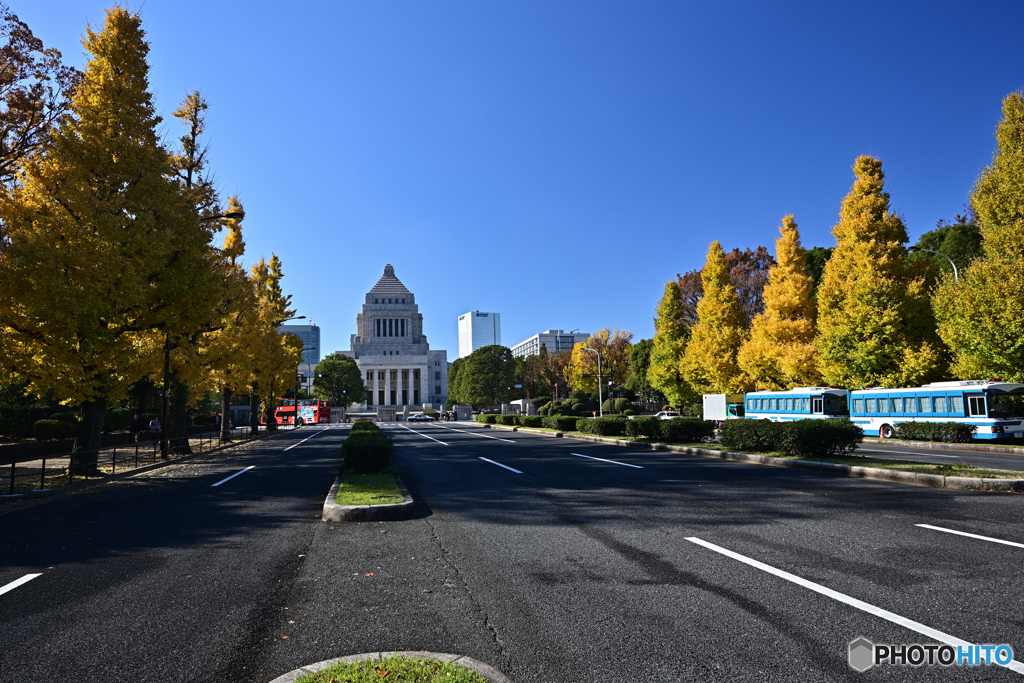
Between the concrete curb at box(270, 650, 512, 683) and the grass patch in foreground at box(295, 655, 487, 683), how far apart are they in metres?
0.07

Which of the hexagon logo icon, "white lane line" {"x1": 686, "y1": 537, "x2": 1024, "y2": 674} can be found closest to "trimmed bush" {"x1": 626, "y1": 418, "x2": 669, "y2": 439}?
"white lane line" {"x1": 686, "y1": 537, "x2": 1024, "y2": 674}

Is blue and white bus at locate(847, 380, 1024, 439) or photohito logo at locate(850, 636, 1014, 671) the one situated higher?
blue and white bus at locate(847, 380, 1024, 439)

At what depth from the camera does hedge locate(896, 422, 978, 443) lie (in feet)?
78.6

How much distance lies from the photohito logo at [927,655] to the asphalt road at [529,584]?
103 mm

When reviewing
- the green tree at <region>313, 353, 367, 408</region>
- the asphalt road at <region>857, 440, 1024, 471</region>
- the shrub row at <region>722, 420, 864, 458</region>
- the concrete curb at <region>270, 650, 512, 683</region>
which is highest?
the green tree at <region>313, 353, 367, 408</region>

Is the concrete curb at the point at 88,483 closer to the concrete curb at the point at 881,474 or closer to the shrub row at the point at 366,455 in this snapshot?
the shrub row at the point at 366,455

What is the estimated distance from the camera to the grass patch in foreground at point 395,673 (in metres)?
3.37

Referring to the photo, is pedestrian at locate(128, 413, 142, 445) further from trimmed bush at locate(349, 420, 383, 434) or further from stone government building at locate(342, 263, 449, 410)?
stone government building at locate(342, 263, 449, 410)

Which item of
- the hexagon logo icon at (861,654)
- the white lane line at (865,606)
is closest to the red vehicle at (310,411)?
the white lane line at (865,606)

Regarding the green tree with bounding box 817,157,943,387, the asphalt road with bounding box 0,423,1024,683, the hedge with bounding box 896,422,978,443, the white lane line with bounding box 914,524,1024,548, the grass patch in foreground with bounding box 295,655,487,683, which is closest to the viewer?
the grass patch in foreground with bounding box 295,655,487,683

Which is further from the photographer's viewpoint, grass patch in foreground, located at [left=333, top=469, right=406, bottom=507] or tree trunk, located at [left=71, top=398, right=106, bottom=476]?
tree trunk, located at [left=71, top=398, right=106, bottom=476]

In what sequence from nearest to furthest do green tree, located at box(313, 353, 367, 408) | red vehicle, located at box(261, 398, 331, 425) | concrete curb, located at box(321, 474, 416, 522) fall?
concrete curb, located at box(321, 474, 416, 522)
red vehicle, located at box(261, 398, 331, 425)
green tree, located at box(313, 353, 367, 408)

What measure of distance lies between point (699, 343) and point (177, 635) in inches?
1637

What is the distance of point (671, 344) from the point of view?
46219 millimetres
